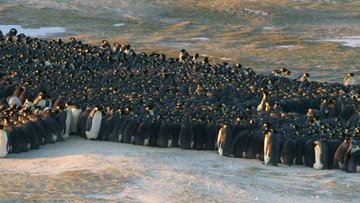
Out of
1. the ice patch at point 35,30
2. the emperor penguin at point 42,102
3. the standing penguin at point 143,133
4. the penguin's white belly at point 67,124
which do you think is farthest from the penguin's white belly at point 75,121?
the ice patch at point 35,30

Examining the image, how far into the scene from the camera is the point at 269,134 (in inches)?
688

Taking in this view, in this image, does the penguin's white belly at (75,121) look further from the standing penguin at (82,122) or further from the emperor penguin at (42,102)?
the emperor penguin at (42,102)

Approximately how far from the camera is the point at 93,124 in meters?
18.5

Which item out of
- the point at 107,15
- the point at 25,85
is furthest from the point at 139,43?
the point at 25,85

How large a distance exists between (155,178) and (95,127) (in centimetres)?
342

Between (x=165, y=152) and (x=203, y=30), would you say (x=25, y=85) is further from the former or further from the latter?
(x=203, y=30)

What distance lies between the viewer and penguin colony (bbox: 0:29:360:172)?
17453mm

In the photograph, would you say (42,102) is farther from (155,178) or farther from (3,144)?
(155,178)

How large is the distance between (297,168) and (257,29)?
21.2 m

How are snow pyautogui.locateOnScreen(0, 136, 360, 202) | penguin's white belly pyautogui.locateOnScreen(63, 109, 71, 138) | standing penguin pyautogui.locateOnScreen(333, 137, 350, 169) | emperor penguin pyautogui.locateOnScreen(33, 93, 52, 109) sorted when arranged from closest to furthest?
snow pyautogui.locateOnScreen(0, 136, 360, 202), standing penguin pyautogui.locateOnScreen(333, 137, 350, 169), penguin's white belly pyautogui.locateOnScreen(63, 109, 71, 138), emperor penguin pyautogui.locateOnScreen(33, 93, 52, 109)

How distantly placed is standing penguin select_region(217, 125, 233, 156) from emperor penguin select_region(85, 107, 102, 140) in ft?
8.09

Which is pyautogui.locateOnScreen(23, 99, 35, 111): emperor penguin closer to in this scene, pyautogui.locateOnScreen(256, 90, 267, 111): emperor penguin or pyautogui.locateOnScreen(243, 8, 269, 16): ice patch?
pyautogui.locateOnScreen(256, 90, 267, 111): emperor penguin

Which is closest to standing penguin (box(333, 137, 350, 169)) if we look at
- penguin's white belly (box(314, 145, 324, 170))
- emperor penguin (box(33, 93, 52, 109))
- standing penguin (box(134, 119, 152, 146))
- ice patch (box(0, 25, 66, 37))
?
penguin's white belly (box(314, 145, 324, 170))

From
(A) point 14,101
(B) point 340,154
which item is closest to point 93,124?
(A) point 14,101
